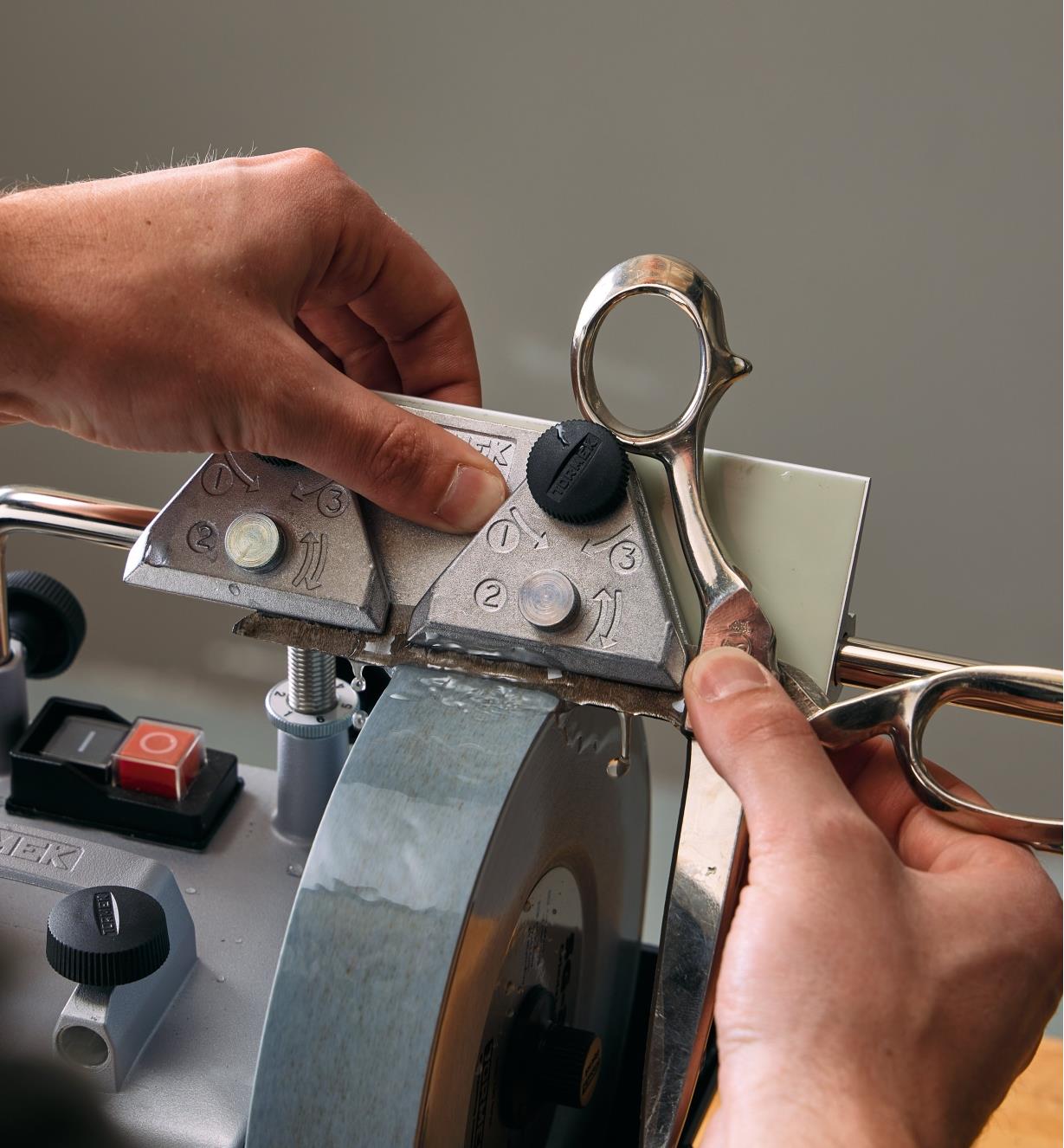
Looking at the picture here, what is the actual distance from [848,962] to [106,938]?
0.40 m

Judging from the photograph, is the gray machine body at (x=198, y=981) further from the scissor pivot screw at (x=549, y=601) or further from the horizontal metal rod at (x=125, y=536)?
the scissor pivot screw at (x=549, y=601)

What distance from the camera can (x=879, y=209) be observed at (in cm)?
128

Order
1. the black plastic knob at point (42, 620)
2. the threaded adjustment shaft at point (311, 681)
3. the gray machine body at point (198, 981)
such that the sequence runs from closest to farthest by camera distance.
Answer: the gray machine body at point (198, 981) → the threaded adjustment shaft at point (311, 681) → the black plastic knob at point (42, 620)

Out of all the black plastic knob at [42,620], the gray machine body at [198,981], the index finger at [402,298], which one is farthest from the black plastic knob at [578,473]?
the black plastic knob at [42,620]

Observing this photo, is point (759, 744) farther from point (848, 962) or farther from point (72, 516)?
point (72, 516)

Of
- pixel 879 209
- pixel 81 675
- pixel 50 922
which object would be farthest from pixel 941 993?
pixel 81 675

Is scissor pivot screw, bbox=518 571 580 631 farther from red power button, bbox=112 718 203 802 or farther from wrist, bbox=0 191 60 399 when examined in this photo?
red power button, bbox=112 718 203 802

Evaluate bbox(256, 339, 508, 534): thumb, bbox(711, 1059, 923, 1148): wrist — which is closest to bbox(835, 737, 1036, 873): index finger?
bbox(711, 1059, 923, 1148): wrist

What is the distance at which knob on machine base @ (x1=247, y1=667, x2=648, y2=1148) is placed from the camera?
488 millimetres

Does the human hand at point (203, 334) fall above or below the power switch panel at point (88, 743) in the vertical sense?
above

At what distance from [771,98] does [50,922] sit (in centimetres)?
106

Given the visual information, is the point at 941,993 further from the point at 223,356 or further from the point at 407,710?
the point at 223,356

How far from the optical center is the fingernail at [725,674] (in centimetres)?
53

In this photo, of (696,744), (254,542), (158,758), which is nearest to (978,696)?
(696,744)
